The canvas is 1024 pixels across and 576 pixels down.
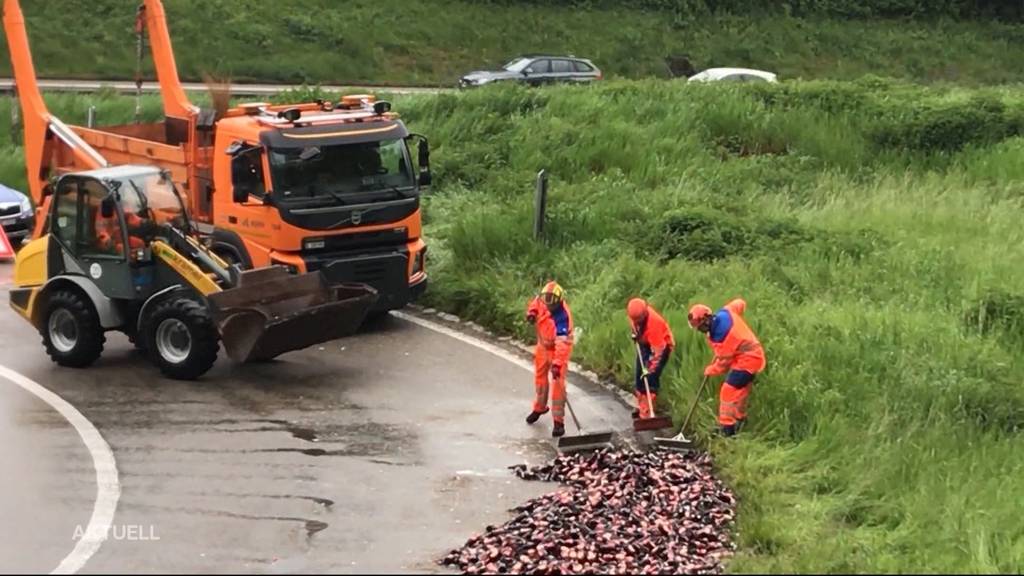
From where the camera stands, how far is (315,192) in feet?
52.4

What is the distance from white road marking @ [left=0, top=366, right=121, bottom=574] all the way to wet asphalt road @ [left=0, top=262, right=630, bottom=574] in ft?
0.27

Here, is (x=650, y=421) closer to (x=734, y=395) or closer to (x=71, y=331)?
(x=734, y=395)

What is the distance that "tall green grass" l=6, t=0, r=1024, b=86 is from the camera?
41312 mm

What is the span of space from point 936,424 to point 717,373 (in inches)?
77.1

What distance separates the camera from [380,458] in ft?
39.5

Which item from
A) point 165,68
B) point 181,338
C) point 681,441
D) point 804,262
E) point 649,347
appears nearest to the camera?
point 681,441

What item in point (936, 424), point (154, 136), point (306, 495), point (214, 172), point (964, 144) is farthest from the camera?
point (964, 144)

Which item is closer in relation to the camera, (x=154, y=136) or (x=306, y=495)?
(x=306, y=495)

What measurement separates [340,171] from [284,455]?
4.99 meters

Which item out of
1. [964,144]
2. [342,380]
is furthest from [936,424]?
[964,144]

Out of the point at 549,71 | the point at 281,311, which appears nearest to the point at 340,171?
the point at 281,311

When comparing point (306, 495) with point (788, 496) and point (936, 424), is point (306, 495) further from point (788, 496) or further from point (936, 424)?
point (936, 424)

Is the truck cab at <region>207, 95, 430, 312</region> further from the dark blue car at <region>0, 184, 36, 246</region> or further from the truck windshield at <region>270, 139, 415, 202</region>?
the dark blue car at <region>0, 184, 36, 246</region>

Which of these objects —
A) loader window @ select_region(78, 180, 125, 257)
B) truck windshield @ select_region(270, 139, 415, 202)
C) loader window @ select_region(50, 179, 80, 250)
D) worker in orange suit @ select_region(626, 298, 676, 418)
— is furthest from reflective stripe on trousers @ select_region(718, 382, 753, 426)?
loader window @ select_region(50, 179, 80, 250)
